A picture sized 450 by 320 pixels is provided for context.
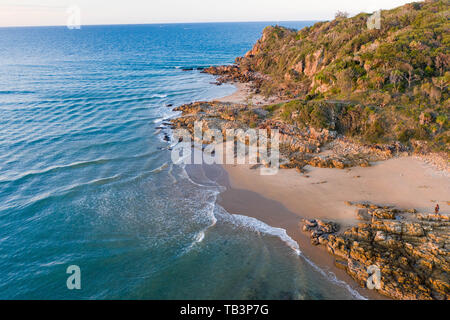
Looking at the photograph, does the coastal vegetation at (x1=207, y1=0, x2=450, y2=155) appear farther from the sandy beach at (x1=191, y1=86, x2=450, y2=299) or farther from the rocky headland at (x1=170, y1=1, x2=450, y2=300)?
the sandy beach at (x1=191, y1=86, x2=450, y2=299)

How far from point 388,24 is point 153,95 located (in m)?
43.7

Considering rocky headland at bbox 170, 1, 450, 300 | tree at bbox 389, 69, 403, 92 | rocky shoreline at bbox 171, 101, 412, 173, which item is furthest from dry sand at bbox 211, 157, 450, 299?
tree at bbox 389, 69, 403, 92

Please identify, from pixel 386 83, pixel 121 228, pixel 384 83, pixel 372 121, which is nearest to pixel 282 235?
pixel 121 228

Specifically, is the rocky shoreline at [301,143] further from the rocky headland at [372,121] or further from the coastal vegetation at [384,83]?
the coastal vegetation at [384,83]

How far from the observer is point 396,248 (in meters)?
18.5

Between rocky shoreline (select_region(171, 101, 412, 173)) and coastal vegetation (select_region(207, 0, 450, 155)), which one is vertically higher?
coastal vegetation (select_region(207, 0, 450, 155))

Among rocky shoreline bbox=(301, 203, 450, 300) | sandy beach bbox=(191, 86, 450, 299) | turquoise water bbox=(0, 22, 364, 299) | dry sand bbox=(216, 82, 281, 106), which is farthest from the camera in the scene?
dry sand bbox=(216, 82, 281, 106)

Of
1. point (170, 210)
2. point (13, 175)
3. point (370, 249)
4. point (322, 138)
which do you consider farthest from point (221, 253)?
point (13, 175)

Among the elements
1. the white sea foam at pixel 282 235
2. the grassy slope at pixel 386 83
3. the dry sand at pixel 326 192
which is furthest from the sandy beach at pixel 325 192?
the grassy slope at pixel 386 83

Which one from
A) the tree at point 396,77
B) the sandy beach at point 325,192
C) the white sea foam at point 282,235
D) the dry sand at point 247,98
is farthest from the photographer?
the dry sand at point 247,98

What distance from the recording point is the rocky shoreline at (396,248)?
16.1 m

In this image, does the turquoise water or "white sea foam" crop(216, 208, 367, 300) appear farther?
the turquoise water

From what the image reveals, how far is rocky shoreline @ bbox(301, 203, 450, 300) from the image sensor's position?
53.0 ft

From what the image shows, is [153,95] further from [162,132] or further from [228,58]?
[228,58]
